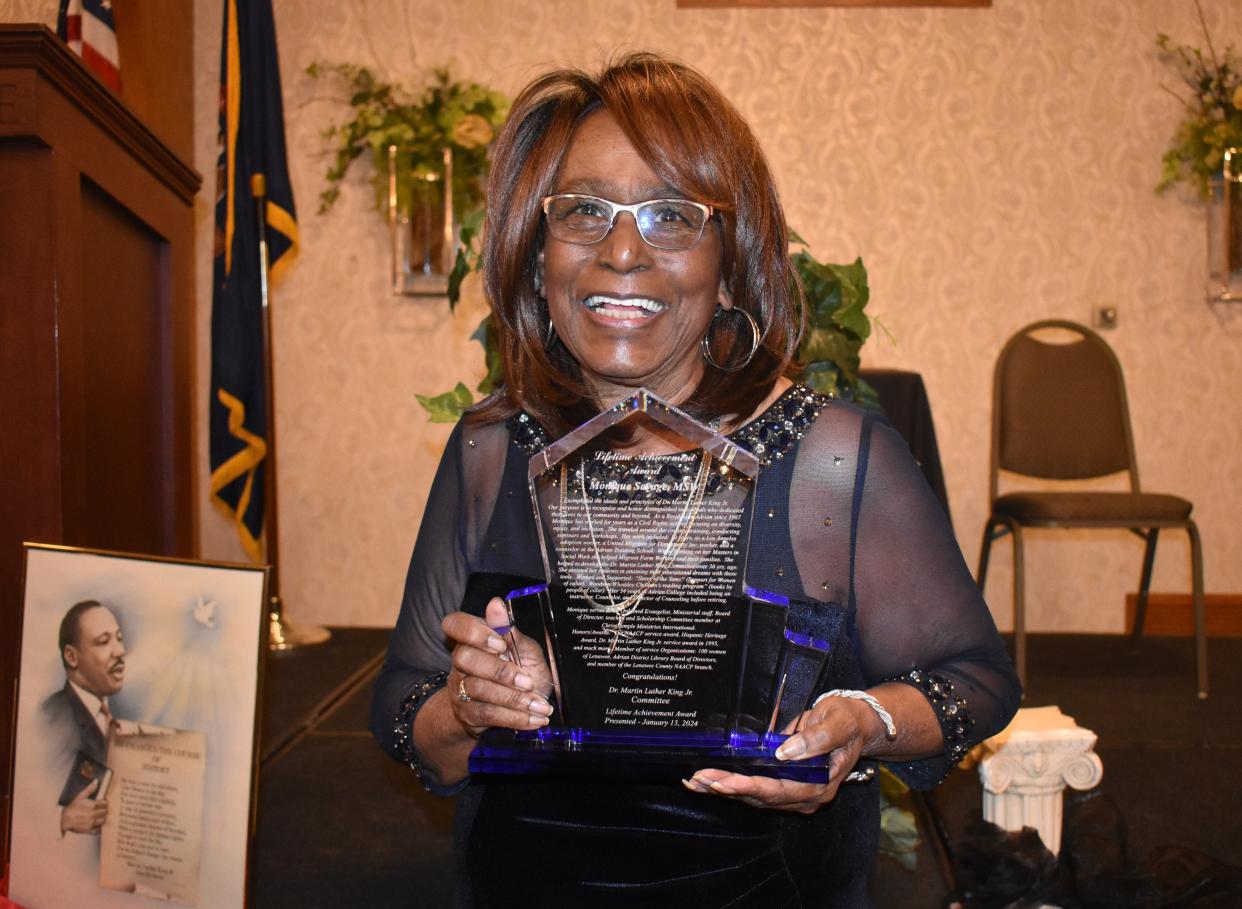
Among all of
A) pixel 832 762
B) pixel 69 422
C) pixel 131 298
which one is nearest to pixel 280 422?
pixel 131 298

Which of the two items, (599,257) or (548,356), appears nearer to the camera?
(599,257)

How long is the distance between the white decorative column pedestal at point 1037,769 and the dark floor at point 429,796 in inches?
5.8

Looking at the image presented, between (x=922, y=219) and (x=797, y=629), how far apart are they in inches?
154

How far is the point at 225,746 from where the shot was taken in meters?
1.40

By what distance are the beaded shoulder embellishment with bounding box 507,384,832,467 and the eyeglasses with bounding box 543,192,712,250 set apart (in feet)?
0.71

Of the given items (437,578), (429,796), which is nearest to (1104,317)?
(429,796)

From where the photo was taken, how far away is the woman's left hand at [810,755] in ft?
3.10

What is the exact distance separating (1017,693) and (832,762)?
1.22 feet

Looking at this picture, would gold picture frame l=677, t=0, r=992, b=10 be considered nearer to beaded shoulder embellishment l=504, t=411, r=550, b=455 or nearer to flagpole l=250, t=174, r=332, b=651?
flagpole l=250, t=174, r=332, b=651

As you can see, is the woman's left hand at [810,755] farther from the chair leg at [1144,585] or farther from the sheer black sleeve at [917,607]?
the chair leg at [1144,585]

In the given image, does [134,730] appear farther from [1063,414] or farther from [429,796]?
[1063,414]

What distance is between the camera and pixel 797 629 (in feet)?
3.50

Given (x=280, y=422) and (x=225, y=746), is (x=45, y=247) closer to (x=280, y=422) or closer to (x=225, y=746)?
(x=225, y=746)

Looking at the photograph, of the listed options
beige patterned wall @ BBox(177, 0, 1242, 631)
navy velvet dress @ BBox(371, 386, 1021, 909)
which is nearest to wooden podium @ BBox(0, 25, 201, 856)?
navy velvet dress @ BBox(371, 386, 1021, 909)
